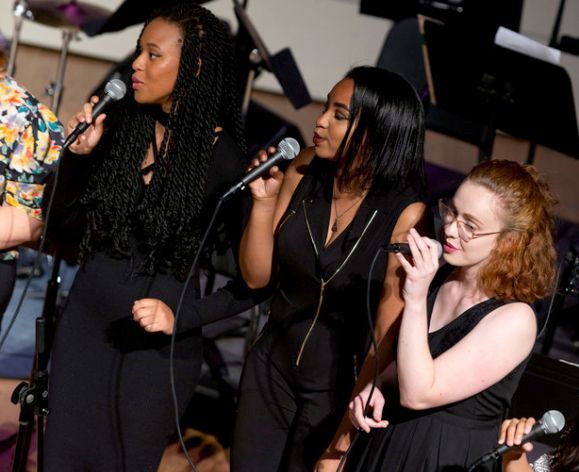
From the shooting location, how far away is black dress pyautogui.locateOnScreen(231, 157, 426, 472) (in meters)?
2.32

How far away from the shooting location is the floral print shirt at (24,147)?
8.43 ft

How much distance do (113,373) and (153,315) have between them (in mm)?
291

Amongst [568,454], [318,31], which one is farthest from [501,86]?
[318,31]

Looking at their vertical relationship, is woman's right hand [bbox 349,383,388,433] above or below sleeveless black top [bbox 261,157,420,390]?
below

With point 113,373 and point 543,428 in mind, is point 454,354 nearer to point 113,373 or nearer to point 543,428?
point 543,428

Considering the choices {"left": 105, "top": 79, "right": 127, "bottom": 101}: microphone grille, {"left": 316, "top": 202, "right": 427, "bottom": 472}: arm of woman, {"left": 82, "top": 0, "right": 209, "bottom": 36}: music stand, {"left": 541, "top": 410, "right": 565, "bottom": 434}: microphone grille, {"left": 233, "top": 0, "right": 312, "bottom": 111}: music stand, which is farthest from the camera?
{"left": 233, "top": 0, "right": 312, "bottom": 111}: music stand

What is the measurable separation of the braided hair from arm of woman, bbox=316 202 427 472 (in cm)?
59

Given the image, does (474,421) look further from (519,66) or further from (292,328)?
(519,66)

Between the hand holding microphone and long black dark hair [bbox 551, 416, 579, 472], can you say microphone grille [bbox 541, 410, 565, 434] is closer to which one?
long black dark hair [bbox 551, 416, 579, 472]

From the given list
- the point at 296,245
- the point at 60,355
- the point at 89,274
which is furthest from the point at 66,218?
the point at 296,245

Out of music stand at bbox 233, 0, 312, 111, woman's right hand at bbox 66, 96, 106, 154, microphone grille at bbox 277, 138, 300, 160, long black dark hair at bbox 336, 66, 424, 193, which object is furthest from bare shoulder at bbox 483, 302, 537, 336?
music stand at bbox 233, 0, 312, 111

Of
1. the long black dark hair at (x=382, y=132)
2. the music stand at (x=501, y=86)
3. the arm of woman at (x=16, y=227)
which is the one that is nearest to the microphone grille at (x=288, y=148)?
the long black dark hair at (x=382, y=132)

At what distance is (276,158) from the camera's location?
2150mm

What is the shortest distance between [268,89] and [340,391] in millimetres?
4865
